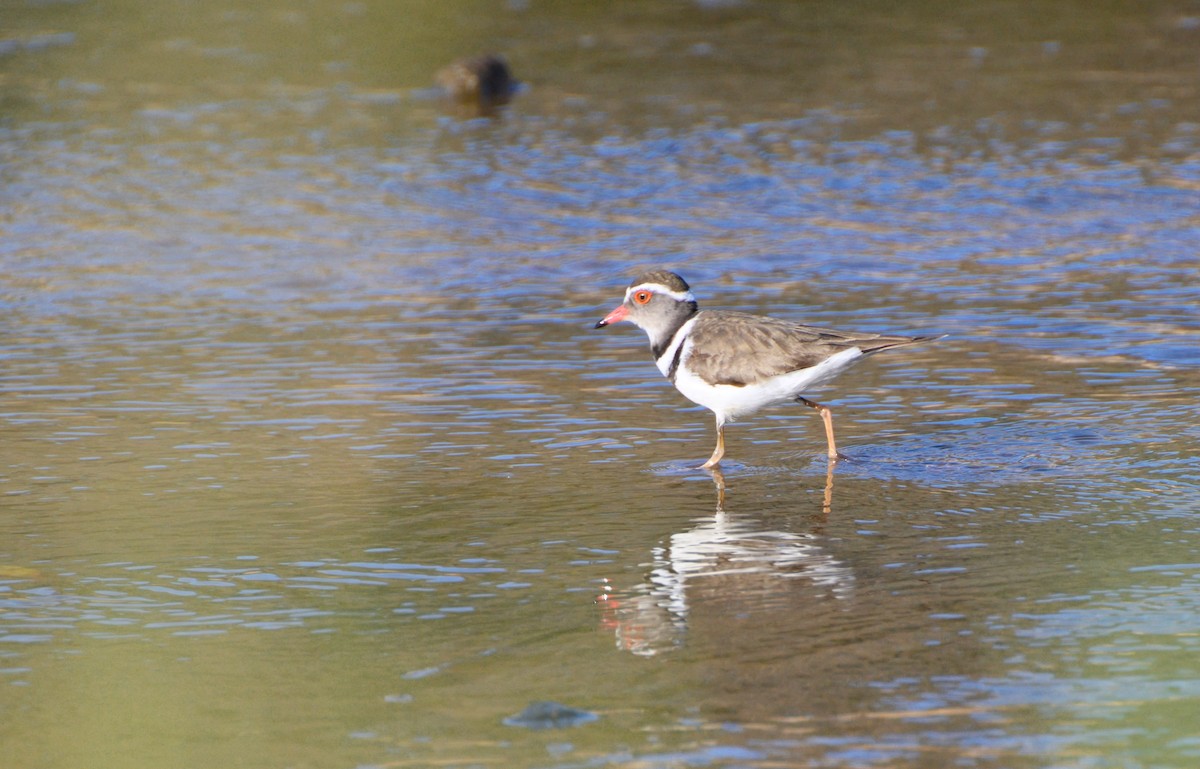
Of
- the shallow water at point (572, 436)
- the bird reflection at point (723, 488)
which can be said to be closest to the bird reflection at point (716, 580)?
the shallow water at point (572, 436)

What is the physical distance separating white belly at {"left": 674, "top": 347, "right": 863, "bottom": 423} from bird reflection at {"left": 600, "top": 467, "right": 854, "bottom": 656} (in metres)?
1.18

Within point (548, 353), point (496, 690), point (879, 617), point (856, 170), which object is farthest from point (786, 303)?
point (496, 690)

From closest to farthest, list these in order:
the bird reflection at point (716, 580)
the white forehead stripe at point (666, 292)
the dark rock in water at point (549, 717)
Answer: the dark rock in water at point (549, 717)
the bird reflection at point (716, 580)
the white forehead stripe at point (666, 292)

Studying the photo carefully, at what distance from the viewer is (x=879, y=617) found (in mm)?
6074

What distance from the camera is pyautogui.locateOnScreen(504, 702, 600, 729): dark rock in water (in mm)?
5152

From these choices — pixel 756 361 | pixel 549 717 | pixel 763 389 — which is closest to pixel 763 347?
pixel 756 361

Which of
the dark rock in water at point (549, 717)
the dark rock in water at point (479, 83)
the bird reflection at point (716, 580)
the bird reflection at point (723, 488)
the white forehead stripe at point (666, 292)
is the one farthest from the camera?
the dark rock in water at point (479, 83)

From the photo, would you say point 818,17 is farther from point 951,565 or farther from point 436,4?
point 436,4

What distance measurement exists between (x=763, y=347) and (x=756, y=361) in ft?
0.37

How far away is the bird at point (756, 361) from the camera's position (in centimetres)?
857

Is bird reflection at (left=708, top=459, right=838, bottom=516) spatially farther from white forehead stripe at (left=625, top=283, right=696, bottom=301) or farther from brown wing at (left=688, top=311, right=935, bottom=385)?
white forehead stripe at (left=625, top=283, right=696, bottom=301)

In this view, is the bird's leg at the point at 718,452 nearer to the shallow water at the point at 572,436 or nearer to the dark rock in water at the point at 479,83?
the shallow water at the point at 572,436

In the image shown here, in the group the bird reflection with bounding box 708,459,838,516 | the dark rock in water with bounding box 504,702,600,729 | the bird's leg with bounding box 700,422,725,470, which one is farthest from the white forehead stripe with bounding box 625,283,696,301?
the dark rock in water with bounding box 504,702,600,729

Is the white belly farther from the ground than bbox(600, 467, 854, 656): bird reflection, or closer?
farther from the ground
